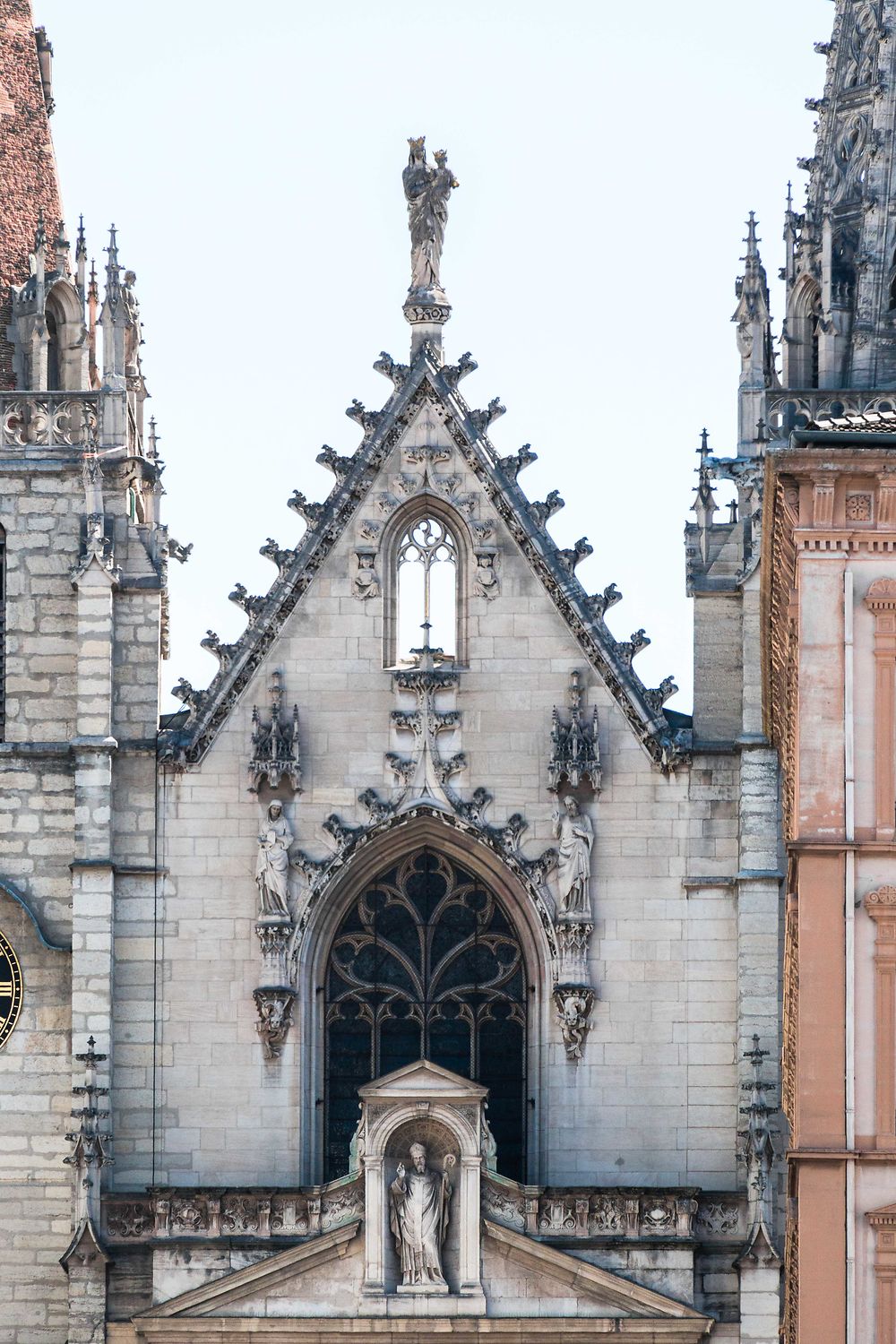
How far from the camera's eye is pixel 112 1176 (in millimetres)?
47219

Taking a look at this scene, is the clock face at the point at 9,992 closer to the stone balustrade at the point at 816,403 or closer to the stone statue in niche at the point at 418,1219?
the stone statue in niche at the point at 418,1219

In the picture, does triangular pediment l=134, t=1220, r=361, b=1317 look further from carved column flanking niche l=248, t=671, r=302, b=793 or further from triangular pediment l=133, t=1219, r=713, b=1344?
carved column flanking niche l=248, t=671, r=302, b=793

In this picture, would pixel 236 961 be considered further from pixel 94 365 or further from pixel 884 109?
pixel 884 109

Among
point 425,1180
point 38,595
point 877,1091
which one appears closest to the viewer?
point 877,1091

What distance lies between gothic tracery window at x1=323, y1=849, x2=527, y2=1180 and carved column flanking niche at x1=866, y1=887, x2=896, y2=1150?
10.5 meters

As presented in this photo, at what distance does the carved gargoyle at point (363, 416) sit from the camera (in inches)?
1916

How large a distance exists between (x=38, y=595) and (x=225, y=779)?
8.78 ft

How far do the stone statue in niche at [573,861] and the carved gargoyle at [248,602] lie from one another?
349 cm

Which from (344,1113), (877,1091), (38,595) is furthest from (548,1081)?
(877,1091)

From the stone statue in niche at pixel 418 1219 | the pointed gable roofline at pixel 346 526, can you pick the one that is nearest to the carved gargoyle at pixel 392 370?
the pointed gable roofline at pixel 346 526

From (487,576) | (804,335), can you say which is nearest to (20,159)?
(487,576)

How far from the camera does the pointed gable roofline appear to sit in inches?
1898

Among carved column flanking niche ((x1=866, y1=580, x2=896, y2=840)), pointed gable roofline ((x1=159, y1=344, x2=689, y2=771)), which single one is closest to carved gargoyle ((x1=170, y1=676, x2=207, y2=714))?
pointed gable roofline ((x1=159, y1=344, x2=689, y2=771))

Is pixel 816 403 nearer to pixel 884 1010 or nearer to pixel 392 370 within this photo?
pixel 392 370
